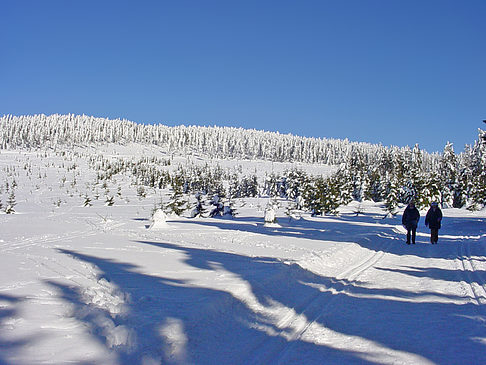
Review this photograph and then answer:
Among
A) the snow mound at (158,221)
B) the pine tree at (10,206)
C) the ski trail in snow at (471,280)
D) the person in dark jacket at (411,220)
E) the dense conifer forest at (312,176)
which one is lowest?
the pine tree at (10,206)

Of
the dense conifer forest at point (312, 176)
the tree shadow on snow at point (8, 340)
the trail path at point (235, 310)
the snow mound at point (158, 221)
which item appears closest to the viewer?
the tree shadow on snow at point (8, 340)

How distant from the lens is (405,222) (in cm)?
1502

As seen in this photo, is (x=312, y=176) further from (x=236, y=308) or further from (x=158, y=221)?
(x=236, y=308)

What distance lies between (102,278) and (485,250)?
1240 cm

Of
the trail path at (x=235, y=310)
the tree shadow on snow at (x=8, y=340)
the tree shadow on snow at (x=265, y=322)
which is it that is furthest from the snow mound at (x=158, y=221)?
the tree shadow on snow at (x=8, y=340)

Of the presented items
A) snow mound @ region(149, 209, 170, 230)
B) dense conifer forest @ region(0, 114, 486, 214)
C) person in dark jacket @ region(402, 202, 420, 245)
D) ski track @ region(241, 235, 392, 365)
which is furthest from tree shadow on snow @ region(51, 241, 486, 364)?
dense conifer forest @ region(0, 114, 486, 214)

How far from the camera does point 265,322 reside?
195 inches

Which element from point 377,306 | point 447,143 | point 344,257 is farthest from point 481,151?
point 377,306

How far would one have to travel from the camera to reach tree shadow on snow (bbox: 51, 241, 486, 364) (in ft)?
12.9

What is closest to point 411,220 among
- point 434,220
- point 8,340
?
point 434,220

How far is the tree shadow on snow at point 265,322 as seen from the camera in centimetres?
393

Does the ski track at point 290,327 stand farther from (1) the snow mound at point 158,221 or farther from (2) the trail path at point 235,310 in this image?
(1) the snow mound at point 158,221

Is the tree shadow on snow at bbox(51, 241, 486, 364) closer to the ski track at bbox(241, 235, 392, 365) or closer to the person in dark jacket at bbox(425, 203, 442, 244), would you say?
the ski track at bbox(241, 235, 392, 365)

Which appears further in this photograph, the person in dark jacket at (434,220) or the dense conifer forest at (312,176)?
the dense conifer forest at (312,176)
